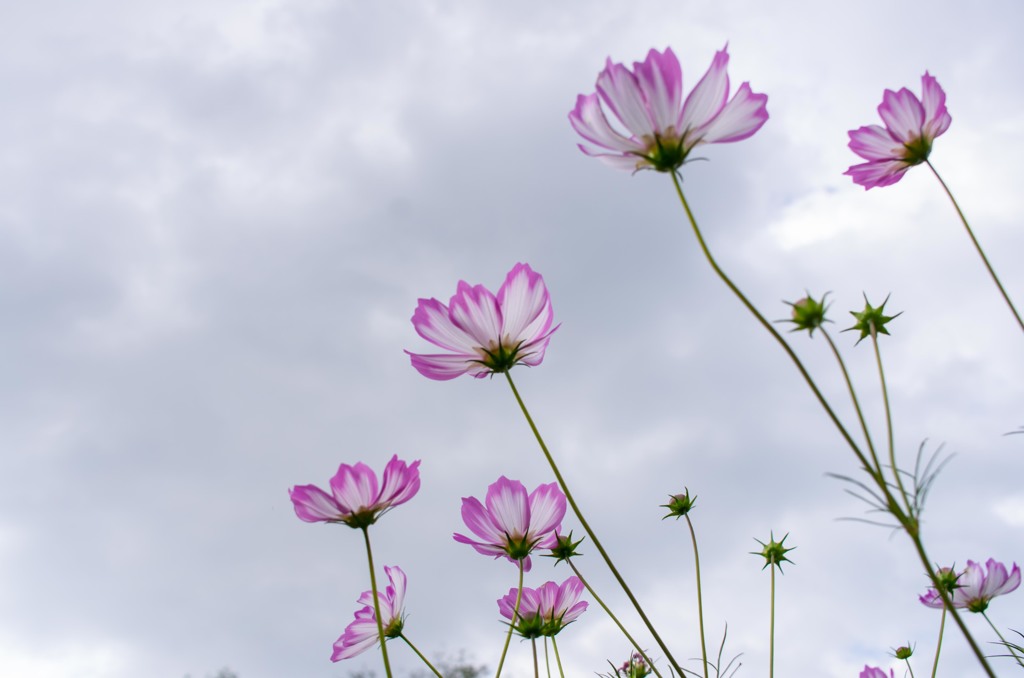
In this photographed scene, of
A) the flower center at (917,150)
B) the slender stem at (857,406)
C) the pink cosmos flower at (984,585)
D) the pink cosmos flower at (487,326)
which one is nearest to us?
the slender stem at (857,406)

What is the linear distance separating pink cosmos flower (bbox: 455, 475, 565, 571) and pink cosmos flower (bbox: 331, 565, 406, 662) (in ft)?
0.55

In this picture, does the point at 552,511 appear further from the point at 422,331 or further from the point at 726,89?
the point at 726,89

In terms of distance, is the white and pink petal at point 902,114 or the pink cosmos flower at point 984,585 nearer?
the white and pink petal at point 902,114

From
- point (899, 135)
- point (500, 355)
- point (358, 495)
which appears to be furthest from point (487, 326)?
point (899, 135)

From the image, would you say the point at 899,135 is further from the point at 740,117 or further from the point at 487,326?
the point at 487,326

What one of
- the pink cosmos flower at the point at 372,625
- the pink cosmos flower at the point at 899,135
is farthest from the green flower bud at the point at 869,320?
the pink cosmos flower at the point at 372,625

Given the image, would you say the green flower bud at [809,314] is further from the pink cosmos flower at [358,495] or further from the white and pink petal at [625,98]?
the pink cosmos flower at [358,495]

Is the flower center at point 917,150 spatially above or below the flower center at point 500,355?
above

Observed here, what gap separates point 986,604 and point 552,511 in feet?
3.71

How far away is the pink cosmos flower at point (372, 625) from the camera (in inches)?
49.1

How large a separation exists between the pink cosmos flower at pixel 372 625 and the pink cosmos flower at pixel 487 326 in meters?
0.39

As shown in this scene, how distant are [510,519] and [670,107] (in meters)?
0.65

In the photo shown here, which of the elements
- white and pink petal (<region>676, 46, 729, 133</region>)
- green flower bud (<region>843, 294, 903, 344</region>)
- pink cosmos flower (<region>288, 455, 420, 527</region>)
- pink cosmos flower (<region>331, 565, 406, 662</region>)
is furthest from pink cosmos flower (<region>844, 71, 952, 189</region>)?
pink cosmos flower (<region>331, 565, 406, 662</region>)

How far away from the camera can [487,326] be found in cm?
116
